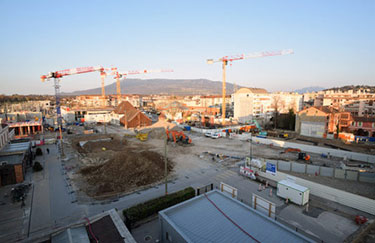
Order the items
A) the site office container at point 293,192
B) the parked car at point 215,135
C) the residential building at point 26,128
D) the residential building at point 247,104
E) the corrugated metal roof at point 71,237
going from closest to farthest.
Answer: the corrugated metal roof at point 71,237, the site office container at point 293,192, the residential building at point 26,128, the parked car at point 215,135, the residential building at point 247,104

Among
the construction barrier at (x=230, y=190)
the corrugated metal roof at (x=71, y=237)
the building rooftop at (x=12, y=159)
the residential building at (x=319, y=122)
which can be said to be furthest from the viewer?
the residential building at (x=319, y=122)

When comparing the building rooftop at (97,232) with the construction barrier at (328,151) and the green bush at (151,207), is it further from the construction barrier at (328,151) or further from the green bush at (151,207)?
the construction barrier at (328,151)

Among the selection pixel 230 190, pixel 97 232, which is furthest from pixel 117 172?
pixel 230 190

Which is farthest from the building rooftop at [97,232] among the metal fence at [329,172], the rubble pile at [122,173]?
the metal fence at [329,172]

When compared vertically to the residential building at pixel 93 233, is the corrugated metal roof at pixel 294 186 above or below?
below

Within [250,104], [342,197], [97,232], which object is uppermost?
[250,104]

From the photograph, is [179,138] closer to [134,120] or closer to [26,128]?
[134,120]

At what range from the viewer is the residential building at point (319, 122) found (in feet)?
121

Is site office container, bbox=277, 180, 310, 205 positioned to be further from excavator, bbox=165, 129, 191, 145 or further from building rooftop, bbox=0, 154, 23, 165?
building rooftop, bbox=0, 154, 23, 165

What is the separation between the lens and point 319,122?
3756cm

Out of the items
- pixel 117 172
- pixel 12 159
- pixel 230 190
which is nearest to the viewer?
pixel 230 190

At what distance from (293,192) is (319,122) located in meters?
29.7

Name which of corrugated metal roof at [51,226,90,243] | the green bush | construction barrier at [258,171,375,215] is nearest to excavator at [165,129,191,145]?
the green bush

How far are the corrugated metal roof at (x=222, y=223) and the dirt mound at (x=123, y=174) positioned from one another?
7.75m
